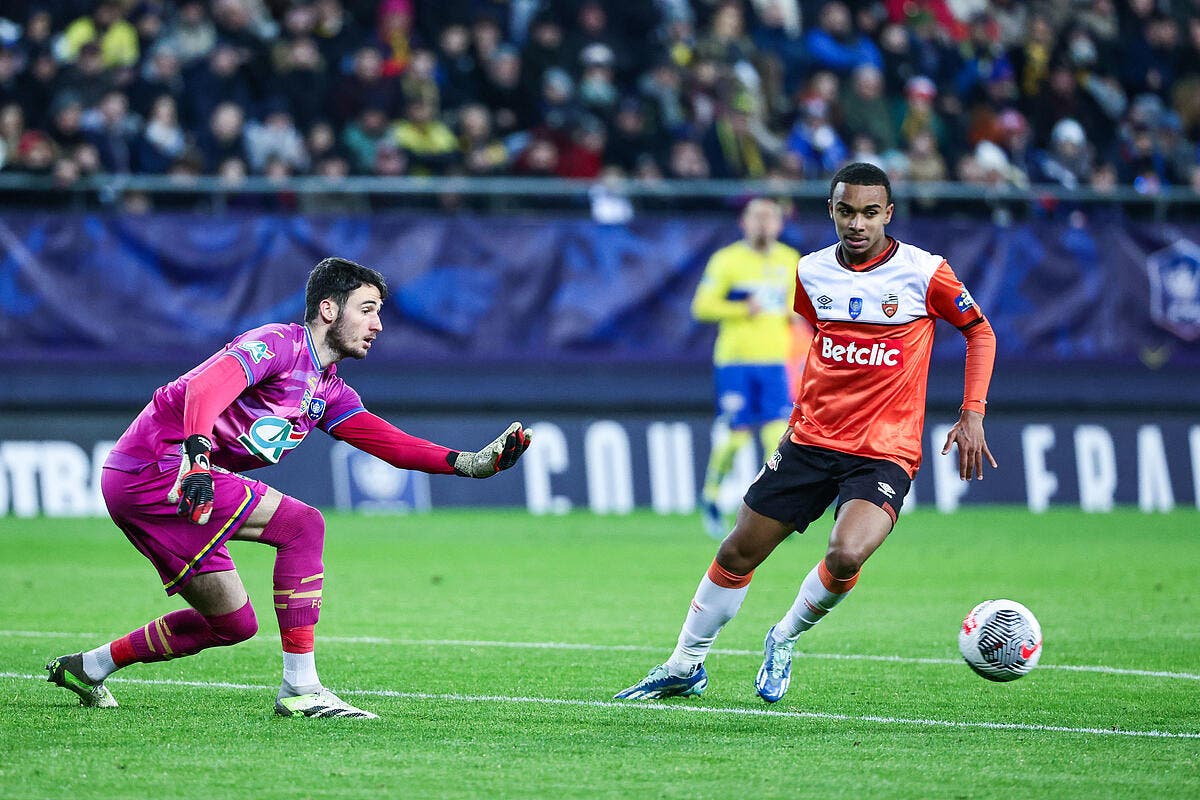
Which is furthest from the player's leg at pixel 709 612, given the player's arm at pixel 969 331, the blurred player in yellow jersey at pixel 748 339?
the blurred player in yellow jersey at pixel 748 339

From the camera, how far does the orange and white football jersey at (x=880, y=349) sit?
22.4 ft

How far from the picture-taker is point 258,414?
637cm

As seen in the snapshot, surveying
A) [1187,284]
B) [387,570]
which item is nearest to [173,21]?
[387,570]

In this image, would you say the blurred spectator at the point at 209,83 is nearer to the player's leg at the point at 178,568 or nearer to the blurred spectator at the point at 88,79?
the blurred spectator at the point at 88,79

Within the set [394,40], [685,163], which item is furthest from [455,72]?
[685,163]

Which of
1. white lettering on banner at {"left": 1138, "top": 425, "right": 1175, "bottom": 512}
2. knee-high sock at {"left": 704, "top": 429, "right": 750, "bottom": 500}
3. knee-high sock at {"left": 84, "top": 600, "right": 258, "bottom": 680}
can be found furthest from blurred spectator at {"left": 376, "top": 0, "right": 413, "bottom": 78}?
knee-high sock at {"left": 84, "top": 600, "right": 258, "bottom": 680}

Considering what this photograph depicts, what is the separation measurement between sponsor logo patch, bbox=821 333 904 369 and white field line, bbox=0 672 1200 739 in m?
1.35

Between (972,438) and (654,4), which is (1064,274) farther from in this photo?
(972,438)

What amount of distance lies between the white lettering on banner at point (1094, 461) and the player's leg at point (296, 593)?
1291 centimetres

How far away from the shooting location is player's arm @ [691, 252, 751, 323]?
1420 cm

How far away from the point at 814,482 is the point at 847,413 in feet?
0.98

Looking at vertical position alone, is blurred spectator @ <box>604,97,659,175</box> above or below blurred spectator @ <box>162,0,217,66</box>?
below

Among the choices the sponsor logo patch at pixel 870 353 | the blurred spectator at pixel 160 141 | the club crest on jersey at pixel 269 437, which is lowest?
the club crest on jersey at pixel 269 437

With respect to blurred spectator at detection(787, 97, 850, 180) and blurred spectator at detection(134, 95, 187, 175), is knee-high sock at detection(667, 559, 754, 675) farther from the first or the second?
blurred spectator at detection(787, 97, 850, 180)
